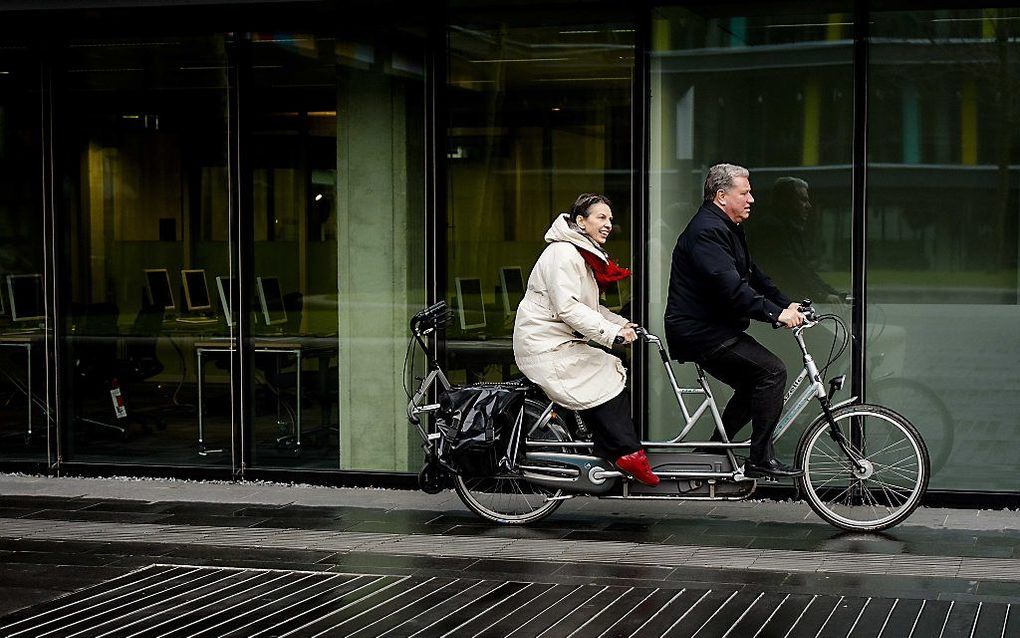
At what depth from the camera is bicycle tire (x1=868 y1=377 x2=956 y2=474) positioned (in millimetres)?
9547

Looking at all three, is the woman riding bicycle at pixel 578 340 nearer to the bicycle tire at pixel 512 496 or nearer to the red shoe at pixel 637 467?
the red shoe at pixel 637 467

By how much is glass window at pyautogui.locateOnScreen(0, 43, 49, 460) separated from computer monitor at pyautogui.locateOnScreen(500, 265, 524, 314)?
3.47 metres

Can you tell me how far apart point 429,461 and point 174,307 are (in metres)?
2.82

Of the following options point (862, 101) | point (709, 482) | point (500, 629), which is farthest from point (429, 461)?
point (862, 101)

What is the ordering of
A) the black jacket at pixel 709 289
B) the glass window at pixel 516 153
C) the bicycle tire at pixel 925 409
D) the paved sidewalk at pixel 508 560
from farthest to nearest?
the glass window at pixel 516 153 → the bicycle tire at pixel 925 409 → the black jacket at pixel 709 289 → the paved sidewalk at pixel 508 560

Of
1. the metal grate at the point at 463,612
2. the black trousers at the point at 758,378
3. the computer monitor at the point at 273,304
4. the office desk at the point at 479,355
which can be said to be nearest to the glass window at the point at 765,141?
the office desk at the point at 479,355

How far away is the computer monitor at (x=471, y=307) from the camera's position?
1026 cm

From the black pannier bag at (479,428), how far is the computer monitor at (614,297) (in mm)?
1378

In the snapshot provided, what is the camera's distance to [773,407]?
8.55 metres

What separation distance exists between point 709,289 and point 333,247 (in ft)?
10.1

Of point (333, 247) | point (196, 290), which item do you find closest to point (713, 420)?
point (333, 247)

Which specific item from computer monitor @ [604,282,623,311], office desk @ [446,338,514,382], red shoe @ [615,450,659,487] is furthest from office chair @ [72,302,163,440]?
red shoe @ [615,450,659,487]

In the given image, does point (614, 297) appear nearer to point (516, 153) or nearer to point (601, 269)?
point (516, 153)

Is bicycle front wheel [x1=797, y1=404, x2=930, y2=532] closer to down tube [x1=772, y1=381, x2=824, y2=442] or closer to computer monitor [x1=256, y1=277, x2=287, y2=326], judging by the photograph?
down tube [x1=772, y1=381, x2=824, y2=442]
